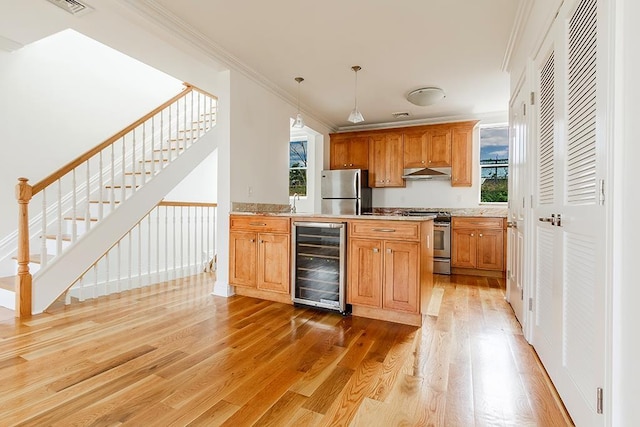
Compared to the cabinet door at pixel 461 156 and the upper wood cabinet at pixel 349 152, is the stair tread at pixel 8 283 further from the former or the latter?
the cabinet door at pixel 461 156

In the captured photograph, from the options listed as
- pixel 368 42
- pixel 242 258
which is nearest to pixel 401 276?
pixel 242 258

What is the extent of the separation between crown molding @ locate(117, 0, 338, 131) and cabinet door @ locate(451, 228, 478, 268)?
339 centimetres

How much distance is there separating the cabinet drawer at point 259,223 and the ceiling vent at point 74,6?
2.12 metres

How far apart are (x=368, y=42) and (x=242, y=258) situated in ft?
8.47

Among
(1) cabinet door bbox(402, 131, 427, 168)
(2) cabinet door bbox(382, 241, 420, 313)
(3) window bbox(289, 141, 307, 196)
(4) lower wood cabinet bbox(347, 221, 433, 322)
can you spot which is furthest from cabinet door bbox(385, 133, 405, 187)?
(2) cabinet door bbox(382, 241, 420, 313)

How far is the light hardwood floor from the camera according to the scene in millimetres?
1467

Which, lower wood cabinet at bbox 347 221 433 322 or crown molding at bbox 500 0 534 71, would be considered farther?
lower wood cabinet at bbox 347 221 433 322

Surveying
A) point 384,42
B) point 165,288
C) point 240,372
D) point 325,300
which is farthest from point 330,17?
point 165,288

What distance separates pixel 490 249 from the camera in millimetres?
4641

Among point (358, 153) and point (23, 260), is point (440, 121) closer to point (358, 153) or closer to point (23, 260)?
point (358, 153)

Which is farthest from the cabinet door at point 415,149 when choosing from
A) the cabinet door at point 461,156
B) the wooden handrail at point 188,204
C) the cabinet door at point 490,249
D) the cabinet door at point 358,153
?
the wooden handrail at point 188,204

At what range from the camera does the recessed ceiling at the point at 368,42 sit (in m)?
2.54

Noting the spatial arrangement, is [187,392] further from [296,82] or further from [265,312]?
[296,82]

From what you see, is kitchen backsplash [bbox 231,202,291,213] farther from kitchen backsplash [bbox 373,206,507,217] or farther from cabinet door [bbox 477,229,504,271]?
cabinet door [bbox 477,229,504,271]
